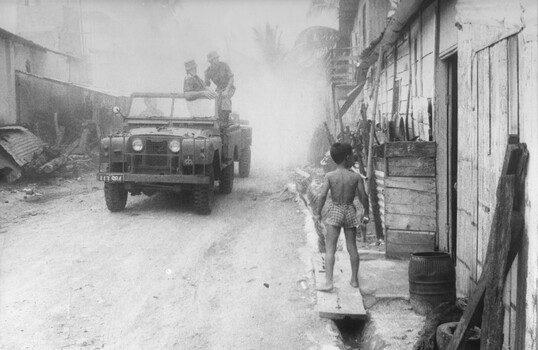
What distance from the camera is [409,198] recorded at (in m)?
6.03

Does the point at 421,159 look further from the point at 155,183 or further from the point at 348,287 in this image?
the point at 155,183

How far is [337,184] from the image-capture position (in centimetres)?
526

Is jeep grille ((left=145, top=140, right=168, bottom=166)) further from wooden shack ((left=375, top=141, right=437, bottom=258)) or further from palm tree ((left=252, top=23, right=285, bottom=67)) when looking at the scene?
palm tree ((left=252, top=23, right=285, bottom=67))

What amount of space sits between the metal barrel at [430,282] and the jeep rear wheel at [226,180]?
6569 mm

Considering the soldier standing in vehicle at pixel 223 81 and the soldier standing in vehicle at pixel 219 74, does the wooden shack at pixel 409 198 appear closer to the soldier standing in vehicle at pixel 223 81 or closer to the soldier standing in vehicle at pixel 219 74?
the soldier standing in vehicle at pixel 223 81

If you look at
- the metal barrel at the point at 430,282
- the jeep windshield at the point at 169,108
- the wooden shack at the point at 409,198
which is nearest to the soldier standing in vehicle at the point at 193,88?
the jeep windshield at the point at 169,108

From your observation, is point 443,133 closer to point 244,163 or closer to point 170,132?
point 170,132

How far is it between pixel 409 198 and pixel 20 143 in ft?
34.0

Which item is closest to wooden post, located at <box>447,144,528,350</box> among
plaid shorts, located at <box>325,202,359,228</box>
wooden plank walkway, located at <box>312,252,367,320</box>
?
wooden plank walkway, located at <box>312,252,367,320</box>

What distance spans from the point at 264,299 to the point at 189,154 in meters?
4.02

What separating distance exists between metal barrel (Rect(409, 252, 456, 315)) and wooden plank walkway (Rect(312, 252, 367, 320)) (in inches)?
18.6

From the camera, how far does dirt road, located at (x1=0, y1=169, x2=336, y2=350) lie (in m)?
4.33

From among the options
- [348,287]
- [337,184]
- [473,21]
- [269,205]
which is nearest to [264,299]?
[348,287]

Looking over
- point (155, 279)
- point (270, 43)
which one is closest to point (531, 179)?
point (155, 279)
